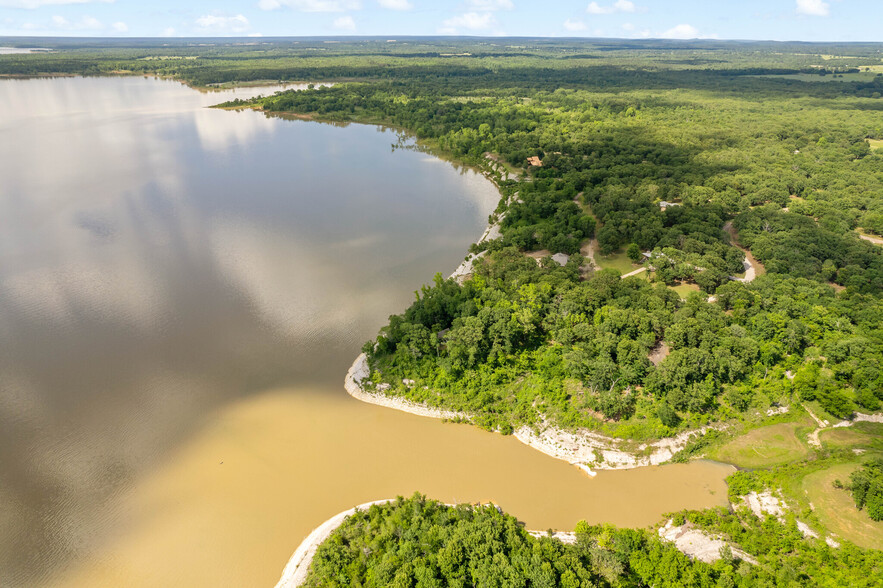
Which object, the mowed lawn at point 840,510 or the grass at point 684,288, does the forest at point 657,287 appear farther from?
the mowed lawn at point 840,510

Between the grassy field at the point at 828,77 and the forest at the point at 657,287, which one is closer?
the forest at the point at 657,287

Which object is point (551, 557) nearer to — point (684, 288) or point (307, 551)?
point (307, 551)

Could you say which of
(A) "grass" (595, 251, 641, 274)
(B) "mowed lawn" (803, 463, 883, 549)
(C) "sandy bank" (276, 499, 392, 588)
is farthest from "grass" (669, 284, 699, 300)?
(C) "sandy bank" (276, 499, 392, 588)

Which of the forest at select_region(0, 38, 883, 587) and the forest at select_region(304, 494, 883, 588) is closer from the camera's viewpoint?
the forest at select_region(304, 494, 883, 588)

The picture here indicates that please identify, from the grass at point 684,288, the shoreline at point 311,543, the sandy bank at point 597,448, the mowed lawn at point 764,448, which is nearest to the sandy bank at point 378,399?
the sandy bank at point 597,448

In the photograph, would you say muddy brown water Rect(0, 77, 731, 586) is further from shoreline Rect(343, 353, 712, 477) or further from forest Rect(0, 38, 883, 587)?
forest Rect(0, 38, 883, 587)

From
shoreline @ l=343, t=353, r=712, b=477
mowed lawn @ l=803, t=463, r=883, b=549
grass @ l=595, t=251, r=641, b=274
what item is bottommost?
shoreline @ l=343, t=353, r=712, b=477

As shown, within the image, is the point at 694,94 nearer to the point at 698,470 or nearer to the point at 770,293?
the point at 770,293
